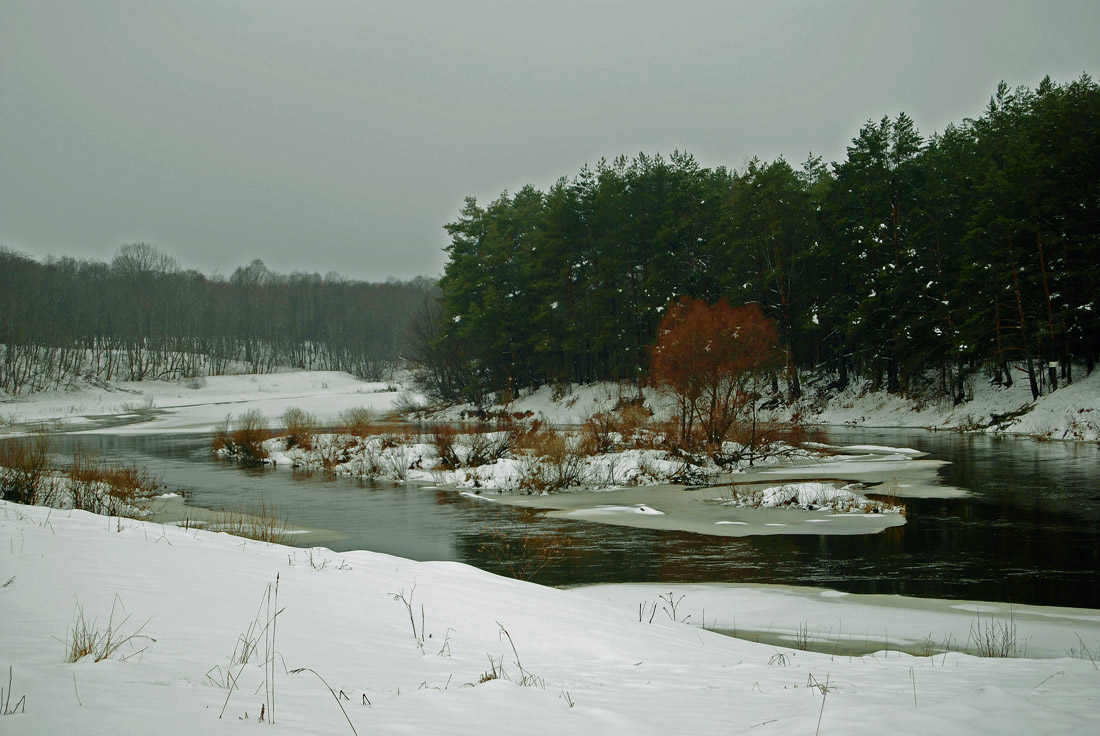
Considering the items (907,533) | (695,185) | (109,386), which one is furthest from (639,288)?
(109,386)

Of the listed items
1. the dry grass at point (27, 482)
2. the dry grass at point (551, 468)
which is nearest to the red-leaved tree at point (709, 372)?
the dry grass at point (551, 468)

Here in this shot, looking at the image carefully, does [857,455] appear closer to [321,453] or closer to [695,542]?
[695,542]

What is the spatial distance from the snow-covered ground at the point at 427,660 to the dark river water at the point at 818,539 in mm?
2202

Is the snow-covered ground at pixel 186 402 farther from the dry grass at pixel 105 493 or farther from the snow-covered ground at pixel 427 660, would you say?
the snow-covered ground at pixel 427 660

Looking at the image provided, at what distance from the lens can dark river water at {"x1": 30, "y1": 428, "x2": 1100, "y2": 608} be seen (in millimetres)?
11398

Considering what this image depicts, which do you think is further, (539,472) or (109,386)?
(109,386)

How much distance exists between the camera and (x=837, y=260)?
45.2m

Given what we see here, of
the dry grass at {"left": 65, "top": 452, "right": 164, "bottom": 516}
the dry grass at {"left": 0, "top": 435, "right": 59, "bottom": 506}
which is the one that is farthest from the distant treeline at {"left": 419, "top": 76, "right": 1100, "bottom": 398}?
the dry grass at {"left": 0, "top": 435, "right": 59, "bottom": 506}

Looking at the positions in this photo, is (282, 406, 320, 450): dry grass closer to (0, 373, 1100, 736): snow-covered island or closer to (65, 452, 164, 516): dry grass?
(65, 452, 164, 516): dry grass

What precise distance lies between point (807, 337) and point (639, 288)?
11948 millimetres

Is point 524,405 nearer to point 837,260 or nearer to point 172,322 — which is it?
point 837,260

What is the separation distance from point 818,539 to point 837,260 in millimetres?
34475

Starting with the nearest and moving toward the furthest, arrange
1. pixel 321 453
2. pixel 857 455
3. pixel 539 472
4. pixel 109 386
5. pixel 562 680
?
pixel 562 680 → pixel 539 472 → pixel 857 455 → pixel 321 453 → pixel 109 386

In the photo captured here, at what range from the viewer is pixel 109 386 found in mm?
75875
